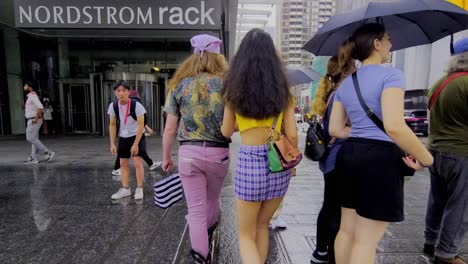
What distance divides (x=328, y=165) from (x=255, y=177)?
64cm

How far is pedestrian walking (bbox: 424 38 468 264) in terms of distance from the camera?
2662mm

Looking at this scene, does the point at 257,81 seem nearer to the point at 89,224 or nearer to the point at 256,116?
the point at 256,116

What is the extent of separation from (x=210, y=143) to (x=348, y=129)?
0.99 m

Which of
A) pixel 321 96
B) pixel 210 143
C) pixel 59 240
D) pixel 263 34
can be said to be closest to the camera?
pixel 263 34

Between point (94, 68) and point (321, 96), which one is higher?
point (94, 68)

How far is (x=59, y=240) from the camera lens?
11.2ft

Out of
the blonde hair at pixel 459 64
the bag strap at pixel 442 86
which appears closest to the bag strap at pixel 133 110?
the bag strap at pixel 442 86

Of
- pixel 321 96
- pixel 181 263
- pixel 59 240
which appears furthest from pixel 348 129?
pixel 59 240

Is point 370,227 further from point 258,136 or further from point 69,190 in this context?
point 69,190

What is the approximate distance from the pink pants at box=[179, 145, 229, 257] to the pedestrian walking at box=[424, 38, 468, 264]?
1816 mm

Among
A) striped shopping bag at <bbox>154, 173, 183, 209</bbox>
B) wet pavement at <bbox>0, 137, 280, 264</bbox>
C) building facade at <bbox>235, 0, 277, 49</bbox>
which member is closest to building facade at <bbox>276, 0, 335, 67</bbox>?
building facade at <bbox>235, 0, 277, 49</bbox>

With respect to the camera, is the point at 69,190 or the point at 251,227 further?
the point at 69,190

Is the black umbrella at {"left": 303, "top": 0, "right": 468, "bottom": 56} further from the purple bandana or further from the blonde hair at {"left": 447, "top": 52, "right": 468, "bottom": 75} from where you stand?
the purple bandana

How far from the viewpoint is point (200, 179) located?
2533mm
